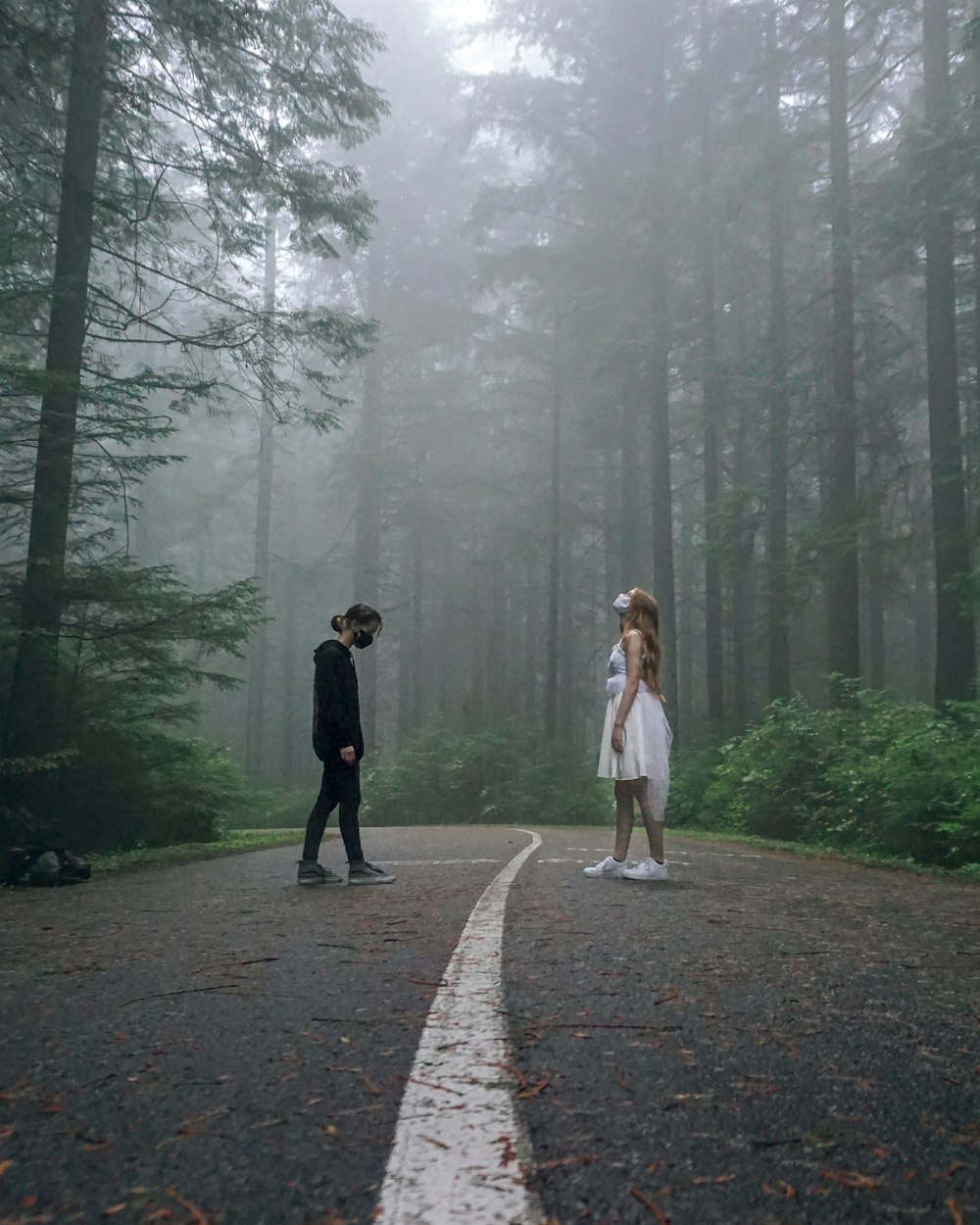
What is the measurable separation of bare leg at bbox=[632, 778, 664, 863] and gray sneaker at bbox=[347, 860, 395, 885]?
6.38ft

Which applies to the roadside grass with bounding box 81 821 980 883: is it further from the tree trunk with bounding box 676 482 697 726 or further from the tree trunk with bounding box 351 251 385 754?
the tree trunk with bounding box 676 482 697 726

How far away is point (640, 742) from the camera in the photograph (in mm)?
7961

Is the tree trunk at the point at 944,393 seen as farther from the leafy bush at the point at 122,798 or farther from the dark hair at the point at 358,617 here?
the leafy bush at the point at 122,798

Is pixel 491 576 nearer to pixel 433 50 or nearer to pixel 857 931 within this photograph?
pixel 433 50

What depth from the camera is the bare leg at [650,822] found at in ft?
25.5

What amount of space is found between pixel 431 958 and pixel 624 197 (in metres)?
24.5

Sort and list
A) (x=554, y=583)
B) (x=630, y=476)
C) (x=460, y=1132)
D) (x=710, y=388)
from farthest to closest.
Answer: (x=554, y=583) → (x=630, y=476) → (x=710, y=388) → (x=460, y=1132)

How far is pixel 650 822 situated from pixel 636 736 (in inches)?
25.3

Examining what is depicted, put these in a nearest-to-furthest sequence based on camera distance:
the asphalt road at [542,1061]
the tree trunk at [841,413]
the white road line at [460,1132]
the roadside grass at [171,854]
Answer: the white road line at [460,1132] < the asphalt road at [542,1061] < the roadside grass at [171,854] < the tree trunk at [841,413]

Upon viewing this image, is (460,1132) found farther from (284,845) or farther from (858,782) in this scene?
(284,845)

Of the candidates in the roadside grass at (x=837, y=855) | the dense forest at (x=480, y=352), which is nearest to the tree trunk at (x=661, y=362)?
the dense forest at (x=480, y=352)

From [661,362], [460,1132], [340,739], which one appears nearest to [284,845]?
[340,739]

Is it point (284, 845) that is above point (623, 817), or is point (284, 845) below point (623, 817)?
below

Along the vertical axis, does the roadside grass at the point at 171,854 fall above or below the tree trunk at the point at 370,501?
below
